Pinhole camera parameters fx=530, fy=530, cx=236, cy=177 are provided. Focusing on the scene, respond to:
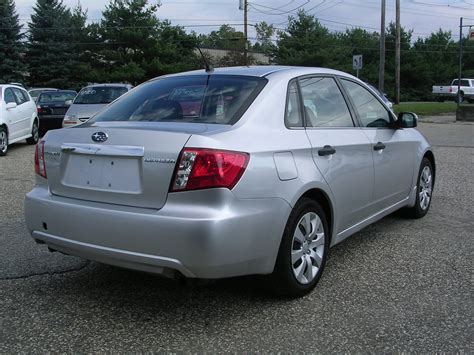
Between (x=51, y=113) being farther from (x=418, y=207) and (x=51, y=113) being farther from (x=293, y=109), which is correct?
(x=293, y=109)

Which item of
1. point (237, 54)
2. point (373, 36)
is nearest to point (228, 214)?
point (237, 54)

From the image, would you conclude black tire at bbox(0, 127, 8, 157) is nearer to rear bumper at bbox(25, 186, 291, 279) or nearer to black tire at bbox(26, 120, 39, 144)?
black tire at bbox(26, 120, 39, 144)

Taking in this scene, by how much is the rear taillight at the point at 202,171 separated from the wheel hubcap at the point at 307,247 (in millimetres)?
751

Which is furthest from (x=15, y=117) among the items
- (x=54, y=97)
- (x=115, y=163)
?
(x=115, y=163)

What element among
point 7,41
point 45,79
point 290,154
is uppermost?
point 7,41

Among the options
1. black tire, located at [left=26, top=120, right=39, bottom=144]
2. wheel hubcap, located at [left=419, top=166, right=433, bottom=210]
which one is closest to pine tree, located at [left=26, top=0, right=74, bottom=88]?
black tire, located at [left=26, top=120, right=39, bottom=144]

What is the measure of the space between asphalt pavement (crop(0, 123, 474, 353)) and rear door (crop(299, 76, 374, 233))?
21.9 inches

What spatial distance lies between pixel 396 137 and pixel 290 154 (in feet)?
6.50

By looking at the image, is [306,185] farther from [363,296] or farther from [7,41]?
[7,41]

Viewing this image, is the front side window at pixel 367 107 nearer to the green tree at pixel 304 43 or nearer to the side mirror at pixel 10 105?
the side mirror at pixel 10 105

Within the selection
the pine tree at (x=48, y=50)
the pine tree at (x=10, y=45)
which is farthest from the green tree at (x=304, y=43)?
the pine tree at (x=10, y=45)

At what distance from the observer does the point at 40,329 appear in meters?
3.24

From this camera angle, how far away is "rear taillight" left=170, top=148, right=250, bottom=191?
3021 millimetres

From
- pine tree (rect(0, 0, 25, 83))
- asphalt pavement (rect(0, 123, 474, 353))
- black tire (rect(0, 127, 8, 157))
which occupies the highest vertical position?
pine tree (rect(0, 0, 25, 83))
